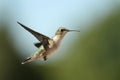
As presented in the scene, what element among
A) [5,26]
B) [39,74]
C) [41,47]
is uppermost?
[41,47]

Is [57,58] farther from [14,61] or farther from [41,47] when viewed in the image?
[41,47]

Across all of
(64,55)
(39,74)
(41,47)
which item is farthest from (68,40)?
(41,47)

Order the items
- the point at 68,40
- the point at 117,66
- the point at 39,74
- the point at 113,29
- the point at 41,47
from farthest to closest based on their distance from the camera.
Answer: the point at 113,29
the point at 68,40
the point at 39,74
the point at 117,66
the point at 41,47

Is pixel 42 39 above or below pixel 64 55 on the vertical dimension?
above

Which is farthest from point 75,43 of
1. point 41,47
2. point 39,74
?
A: point 41,47

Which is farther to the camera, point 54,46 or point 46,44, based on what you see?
point 46,44

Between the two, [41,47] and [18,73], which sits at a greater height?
[41,47]

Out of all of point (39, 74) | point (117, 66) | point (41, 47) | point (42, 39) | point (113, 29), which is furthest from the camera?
point (113, 29)

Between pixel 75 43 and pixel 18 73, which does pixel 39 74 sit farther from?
pixel 75 43

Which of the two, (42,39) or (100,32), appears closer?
(42,39)
